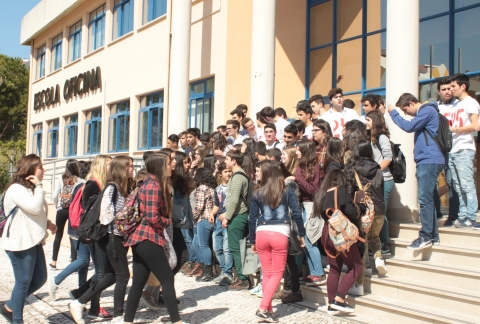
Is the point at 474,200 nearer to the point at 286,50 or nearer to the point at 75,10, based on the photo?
the point at 286,50

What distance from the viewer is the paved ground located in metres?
6.59

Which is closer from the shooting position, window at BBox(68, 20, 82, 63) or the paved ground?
the paved ground

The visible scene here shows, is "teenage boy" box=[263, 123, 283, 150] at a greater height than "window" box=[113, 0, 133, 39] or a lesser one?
lesser

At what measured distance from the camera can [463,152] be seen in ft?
23.4

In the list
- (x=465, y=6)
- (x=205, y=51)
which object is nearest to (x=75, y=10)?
(x=205, y=51)

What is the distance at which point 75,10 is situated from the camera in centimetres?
2531

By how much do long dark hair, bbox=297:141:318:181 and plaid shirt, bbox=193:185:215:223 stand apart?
1.95m

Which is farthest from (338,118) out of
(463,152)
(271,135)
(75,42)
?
(75,42)

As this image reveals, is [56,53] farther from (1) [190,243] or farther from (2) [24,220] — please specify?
(2) [24,220]

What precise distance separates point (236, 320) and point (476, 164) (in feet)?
19.8

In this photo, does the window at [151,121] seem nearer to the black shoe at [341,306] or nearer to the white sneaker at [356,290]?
the white sneaker at [356,290]

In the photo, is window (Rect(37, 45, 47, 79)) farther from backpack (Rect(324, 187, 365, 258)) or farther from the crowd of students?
backpack (Rect(324, 187, 365, 258))

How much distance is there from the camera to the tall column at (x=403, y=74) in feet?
27.6

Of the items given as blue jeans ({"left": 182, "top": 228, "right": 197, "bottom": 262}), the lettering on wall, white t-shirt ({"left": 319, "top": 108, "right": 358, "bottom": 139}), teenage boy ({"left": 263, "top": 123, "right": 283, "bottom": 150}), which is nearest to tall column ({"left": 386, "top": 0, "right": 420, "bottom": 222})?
white t-shirt ({"left": 319, "top": 108, "right": 358, "bottom": 139})
